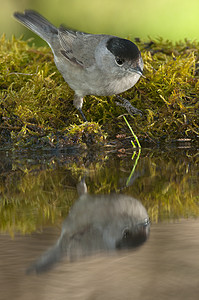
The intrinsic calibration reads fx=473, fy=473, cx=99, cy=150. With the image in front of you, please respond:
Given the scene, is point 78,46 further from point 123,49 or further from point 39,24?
point 39,24

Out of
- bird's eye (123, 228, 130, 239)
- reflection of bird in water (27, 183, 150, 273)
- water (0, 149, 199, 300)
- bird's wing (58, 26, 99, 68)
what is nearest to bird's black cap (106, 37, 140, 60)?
bird's wing (58, 26, 99, 68)

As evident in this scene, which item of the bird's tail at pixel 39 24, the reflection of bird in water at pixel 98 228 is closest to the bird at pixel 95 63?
the bird's tail at pixel 39 24

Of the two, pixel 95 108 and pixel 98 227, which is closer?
pixel 98 227

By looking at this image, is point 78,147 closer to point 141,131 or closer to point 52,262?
point 141,131

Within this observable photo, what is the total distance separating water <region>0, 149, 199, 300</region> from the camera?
147 cm

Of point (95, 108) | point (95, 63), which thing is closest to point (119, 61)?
point (95, 63)

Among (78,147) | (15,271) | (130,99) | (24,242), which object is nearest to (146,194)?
(24,242)

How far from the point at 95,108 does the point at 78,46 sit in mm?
678

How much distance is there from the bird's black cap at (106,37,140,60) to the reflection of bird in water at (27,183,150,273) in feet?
6.73

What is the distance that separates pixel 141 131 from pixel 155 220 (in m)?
2.61

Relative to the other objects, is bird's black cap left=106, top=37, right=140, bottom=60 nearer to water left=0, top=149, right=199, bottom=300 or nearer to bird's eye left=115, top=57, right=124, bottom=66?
bird's eye left=115, top=57, right=124, bottom=66

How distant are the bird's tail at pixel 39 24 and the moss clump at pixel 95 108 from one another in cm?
37

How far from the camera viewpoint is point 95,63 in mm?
4699

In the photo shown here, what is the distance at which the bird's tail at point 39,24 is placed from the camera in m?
5.47
